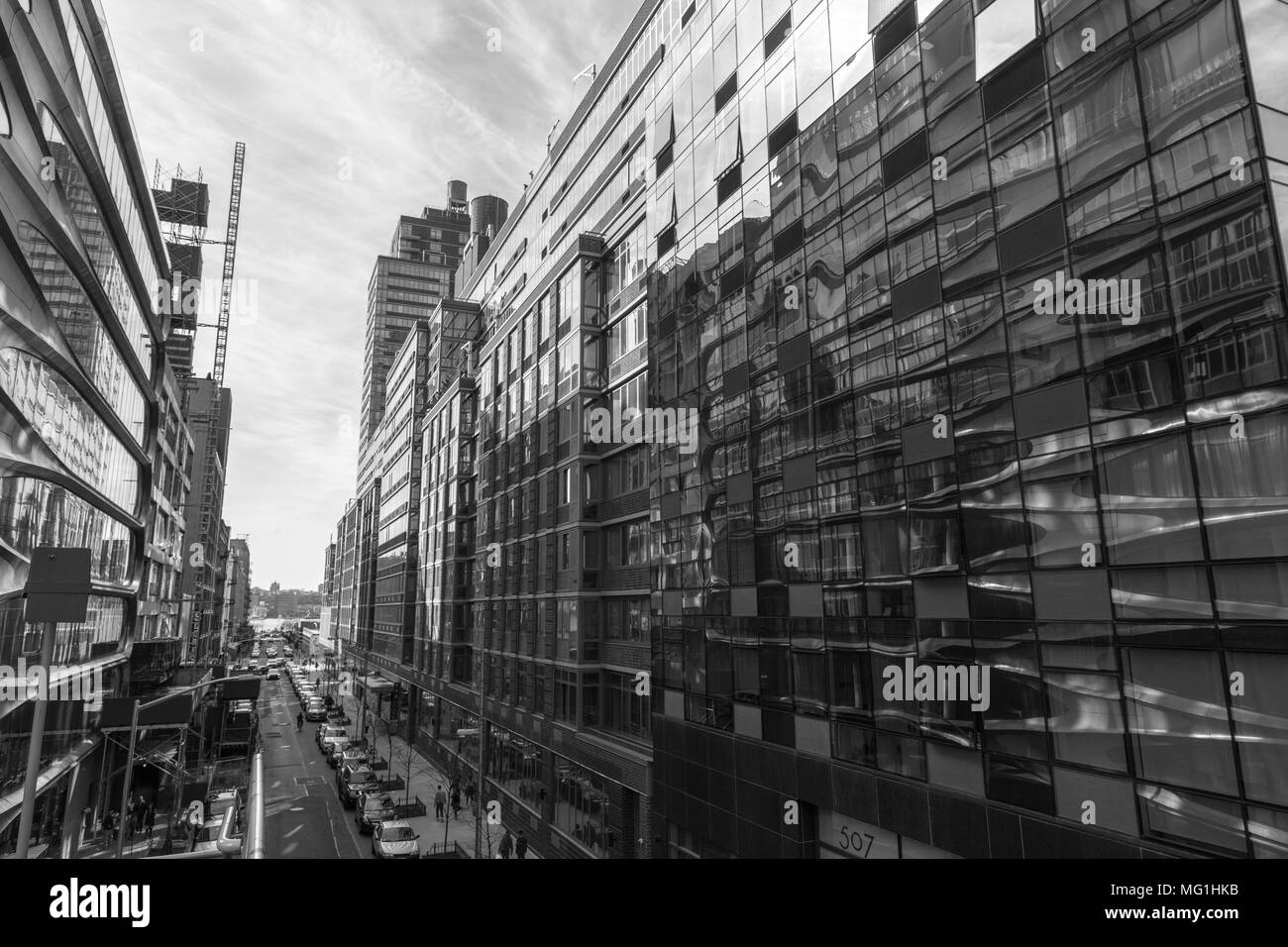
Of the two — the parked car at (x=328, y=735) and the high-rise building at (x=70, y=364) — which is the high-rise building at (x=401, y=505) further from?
the high-rise building at (x=70, y=364)

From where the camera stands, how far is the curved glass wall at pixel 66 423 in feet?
73.4

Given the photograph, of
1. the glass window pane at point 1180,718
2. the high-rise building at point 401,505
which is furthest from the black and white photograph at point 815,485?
the high-rise building at point 401,505

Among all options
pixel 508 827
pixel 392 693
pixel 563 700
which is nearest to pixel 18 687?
pixel 563 700

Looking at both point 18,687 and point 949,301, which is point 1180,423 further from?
point 18,687

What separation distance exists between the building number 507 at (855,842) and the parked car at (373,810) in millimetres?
28648

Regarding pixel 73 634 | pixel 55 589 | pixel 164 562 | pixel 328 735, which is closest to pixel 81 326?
pixel 73 634

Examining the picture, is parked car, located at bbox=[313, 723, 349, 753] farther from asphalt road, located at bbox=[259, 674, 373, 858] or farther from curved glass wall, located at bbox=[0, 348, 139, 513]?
curved glass wall, located at bbox=[0, 348, 139, 513]

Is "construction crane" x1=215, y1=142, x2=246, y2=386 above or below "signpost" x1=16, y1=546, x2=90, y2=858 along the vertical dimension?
above

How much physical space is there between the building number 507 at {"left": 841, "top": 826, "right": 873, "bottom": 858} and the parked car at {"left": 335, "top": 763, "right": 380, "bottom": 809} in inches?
1367

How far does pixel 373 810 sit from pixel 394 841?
781 cm

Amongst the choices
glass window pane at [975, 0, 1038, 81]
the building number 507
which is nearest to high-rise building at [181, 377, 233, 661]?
the building number 507

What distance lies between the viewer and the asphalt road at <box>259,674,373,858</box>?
3822 cm

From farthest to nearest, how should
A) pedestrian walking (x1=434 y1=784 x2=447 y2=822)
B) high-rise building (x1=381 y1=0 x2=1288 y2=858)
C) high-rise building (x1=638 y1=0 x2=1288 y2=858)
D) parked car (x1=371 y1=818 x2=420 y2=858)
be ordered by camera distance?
1. pedestrian walking (x1=434 y1=784 x2=447 y2=822)
2. parked car (x1=371 y1=818 x2=420 y2=858)
3. high-rise building (x1=381 y1=0 x2=1288 y2=858)
4. high-rise building (x1=638 y1=0 x2=1288 y2=858)
